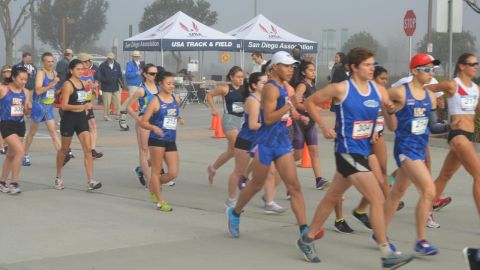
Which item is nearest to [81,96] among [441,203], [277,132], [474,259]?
[277,132]

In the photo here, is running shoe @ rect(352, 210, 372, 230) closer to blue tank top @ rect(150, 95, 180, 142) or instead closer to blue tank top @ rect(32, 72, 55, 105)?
blue tank top @ rect(150, 95, 180, 142)

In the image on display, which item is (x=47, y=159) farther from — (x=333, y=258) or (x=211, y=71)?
(x=211, y=71)

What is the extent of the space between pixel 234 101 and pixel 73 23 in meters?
67.6

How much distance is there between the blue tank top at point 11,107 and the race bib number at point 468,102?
5521 millimetres

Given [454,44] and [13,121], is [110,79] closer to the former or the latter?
[13,121]

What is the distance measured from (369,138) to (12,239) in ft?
11.2

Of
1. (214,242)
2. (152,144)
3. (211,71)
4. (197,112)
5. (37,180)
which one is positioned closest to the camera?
(214,242)

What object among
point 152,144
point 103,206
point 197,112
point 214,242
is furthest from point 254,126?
point 197,112

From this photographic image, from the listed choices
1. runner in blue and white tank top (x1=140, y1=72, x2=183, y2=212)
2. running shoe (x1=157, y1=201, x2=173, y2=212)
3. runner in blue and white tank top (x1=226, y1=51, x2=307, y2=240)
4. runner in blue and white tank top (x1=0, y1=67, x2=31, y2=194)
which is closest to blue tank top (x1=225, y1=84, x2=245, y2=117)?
runner in blue and white tank top (x1=140, y1=72, x2=183, y2=212)

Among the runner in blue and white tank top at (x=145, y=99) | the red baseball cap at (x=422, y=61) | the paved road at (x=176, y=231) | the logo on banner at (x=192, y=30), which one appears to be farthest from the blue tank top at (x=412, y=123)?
the logo on banner at (x=192, y=30)

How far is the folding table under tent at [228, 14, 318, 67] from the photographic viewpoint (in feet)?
95.6

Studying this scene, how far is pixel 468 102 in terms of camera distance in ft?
25.5

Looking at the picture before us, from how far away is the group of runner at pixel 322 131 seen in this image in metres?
6.55

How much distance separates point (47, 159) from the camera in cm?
1406
